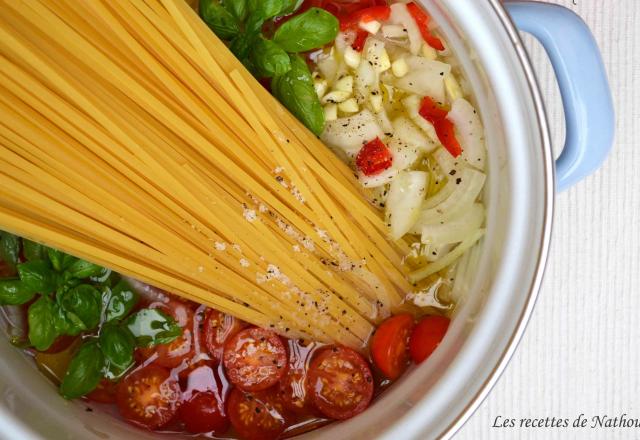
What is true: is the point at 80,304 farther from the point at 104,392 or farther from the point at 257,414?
the point at 257,414

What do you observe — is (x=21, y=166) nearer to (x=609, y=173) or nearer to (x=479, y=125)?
(x=479, y=125)

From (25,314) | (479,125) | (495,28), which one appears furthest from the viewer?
(25,314)

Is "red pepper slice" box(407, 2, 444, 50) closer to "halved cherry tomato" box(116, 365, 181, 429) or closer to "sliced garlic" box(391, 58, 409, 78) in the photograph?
"sliced garlic" box(391, 58, 409, 78)

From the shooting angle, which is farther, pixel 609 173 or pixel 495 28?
pixel 609 173

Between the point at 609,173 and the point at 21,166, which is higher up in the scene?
the point at 21,166

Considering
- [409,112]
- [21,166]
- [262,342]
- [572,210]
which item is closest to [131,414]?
[262,342]

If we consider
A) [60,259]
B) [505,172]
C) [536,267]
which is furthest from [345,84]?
[60,259]

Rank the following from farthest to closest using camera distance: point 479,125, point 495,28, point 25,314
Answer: point 25,314 < point 479,125 < point 495,28

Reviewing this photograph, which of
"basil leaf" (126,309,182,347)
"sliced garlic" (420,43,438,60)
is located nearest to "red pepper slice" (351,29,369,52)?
"sliced garlic" (420,43,438,60)
